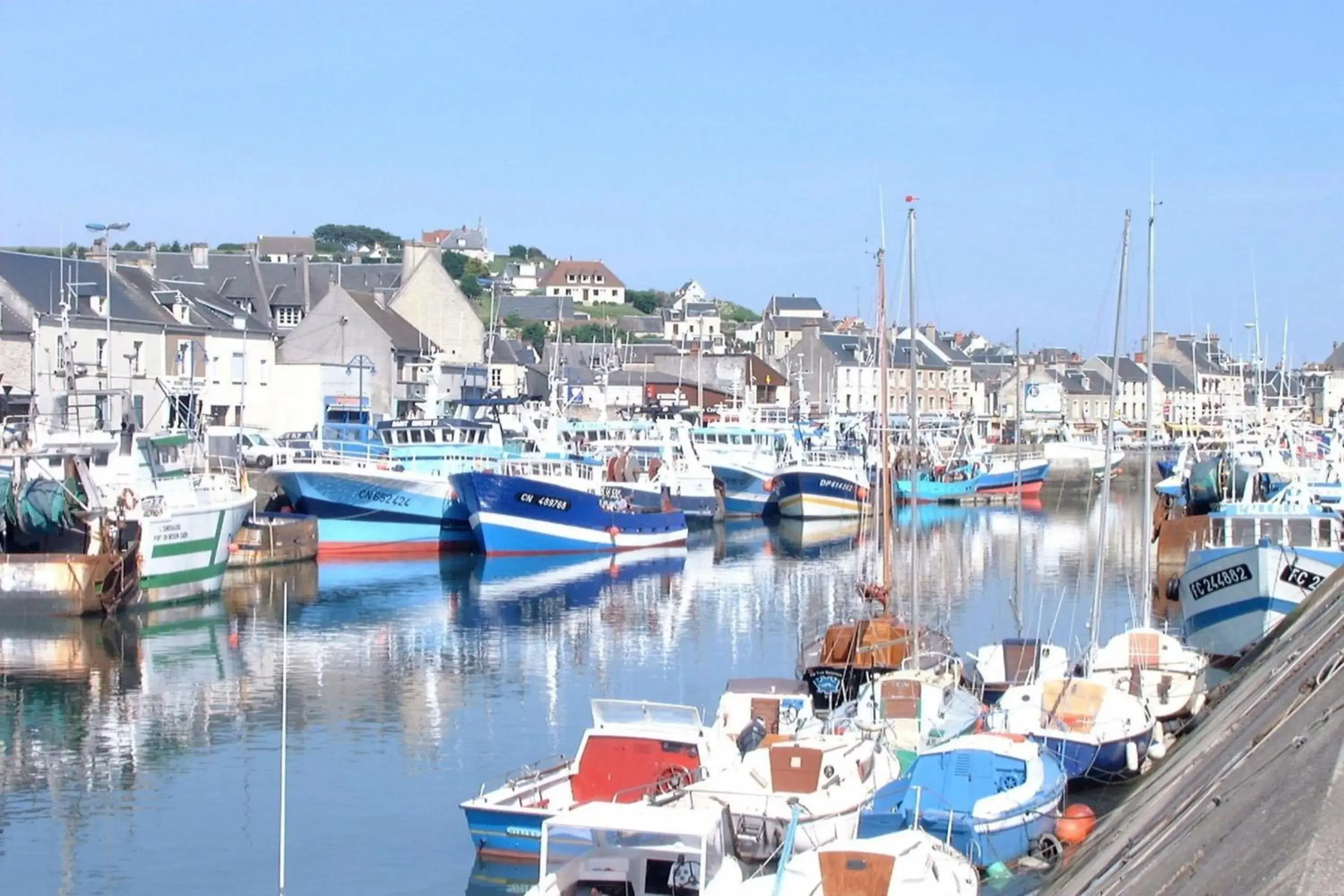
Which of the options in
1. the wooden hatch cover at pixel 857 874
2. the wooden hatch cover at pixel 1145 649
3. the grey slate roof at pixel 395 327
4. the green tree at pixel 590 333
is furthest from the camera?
the green tree at pixel 590 333

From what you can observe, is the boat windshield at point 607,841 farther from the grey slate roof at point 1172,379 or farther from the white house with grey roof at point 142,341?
the grey slate roof at point 1172,379

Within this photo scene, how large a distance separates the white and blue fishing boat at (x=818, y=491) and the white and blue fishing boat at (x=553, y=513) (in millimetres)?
10678

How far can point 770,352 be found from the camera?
130 m

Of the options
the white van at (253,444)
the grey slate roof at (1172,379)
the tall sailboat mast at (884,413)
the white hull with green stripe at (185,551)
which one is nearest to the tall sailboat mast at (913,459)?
the tall sailboat mast at (884,413)

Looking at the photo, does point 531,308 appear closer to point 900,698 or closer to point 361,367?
point 361,367

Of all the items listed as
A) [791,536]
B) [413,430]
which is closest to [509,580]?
[413,430]

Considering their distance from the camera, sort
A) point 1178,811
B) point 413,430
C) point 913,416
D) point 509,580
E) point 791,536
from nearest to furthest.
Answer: point 1178,811 → point 913,416 → point 509,580 → point 413,430 → point 791,536

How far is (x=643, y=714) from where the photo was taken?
19.8m

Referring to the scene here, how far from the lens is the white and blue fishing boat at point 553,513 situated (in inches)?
1868

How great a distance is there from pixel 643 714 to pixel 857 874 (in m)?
6.07

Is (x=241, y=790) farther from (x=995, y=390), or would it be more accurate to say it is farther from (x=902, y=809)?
(x=995, y=390)

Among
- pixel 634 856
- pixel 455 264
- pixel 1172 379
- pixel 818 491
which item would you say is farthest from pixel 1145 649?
pixel 455 264

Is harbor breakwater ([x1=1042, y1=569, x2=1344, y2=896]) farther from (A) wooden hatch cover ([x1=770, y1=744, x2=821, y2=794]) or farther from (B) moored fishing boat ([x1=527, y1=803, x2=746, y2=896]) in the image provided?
(B) moored fishing boat ([x1=527, y1=803, x2=746, y2=896])

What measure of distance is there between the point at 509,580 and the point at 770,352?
87.5 meters
